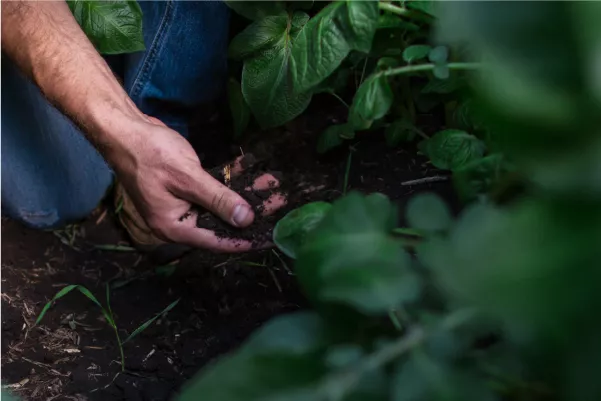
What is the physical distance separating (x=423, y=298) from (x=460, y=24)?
0.76ft

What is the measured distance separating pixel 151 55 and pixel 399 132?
603 millimetres

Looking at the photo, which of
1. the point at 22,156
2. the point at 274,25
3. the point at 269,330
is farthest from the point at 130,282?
the point at 269,330

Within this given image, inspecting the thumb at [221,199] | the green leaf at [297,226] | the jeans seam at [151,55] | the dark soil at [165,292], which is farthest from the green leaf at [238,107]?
the green leaf at [297,226]

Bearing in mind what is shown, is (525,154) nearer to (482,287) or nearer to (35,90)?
(482,287)

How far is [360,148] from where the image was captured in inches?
57.7

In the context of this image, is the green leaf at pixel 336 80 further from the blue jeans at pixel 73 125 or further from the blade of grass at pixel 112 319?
the blade of grass at pixel 112 319

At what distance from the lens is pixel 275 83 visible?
1.27 m

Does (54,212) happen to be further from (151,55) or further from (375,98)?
(375,98)

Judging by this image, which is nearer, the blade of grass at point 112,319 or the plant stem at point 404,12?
the plant stem at point 404,12

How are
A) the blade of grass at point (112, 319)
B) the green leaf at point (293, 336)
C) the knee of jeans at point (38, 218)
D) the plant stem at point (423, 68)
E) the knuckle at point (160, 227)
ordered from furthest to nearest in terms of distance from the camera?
the knee of jeans at point (38, 218) → the knuckle at point (160, 227) → the blade of grass at point (112, 319) → the plant stem at point (423, 68) → the green leaf at point (293, 336)

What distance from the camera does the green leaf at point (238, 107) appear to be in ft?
5.04

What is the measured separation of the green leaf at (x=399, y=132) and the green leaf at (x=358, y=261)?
715mm

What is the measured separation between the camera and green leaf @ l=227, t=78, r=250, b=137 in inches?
60.5

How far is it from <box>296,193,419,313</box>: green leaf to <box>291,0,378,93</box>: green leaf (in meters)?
0.47
